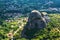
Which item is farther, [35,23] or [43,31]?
[35,23]

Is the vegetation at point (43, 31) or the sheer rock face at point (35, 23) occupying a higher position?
the sheer rock face at point (35, 23)

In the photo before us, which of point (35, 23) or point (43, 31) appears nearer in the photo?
point (43, 31)

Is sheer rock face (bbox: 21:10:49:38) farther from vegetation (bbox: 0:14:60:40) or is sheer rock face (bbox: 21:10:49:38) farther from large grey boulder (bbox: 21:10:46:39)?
vegetation (bbox: 0:14:60:40)

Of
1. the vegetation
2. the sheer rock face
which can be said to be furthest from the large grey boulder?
the vegetation

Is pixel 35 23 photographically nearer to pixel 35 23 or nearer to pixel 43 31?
pixel 35 23

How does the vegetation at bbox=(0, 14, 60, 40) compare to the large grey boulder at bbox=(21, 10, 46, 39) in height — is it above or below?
below

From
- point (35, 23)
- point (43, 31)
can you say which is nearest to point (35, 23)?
point (35, 23)

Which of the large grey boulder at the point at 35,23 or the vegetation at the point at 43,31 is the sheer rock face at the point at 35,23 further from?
the vegetation at the point at 43,31

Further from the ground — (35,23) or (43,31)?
(35,23)

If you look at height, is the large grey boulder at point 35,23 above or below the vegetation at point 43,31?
above

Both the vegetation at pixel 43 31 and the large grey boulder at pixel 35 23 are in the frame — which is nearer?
the vegetation at pixel 43 31

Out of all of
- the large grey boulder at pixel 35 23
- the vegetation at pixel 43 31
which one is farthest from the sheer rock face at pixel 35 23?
the vegetation at pixel 43 31

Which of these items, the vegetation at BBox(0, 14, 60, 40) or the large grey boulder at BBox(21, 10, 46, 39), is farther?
the large grey boulder at BBox(21, 10, 46, 39)
